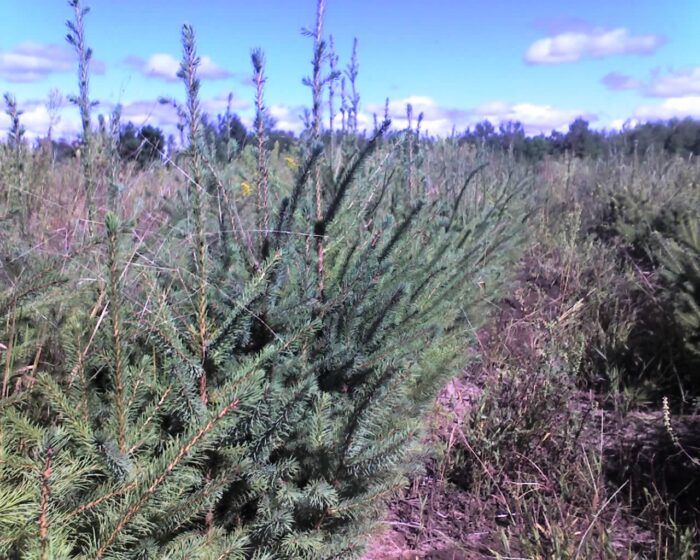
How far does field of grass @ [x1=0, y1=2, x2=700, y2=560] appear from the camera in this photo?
1.38 m

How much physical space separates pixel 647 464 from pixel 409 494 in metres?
1.27

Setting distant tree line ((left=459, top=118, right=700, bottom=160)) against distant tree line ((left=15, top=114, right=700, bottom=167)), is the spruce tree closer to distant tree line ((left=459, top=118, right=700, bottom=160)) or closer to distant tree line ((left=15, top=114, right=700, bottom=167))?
distant tree line ((left=15, top=114, right=700, bottom=167))

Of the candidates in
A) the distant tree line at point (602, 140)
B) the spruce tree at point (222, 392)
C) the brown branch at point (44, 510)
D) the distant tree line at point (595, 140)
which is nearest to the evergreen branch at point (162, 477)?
the spruce tree at point (222, 392)

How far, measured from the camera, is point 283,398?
161cm

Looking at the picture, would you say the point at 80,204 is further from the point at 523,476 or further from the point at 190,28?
the point at 523,476

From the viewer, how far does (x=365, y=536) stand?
1.93 m

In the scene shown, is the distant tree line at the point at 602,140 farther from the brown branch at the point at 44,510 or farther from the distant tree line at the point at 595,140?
the brown branch at the point at 44,510

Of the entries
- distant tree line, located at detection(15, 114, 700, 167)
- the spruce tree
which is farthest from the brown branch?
distant tree line, located at detection(15, 114, 700, 167)

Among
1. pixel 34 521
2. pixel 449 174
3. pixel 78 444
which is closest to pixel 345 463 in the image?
pixel 78 444

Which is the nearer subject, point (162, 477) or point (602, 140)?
point (162, 477)

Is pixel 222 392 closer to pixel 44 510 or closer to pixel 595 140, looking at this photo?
pixel 44 510

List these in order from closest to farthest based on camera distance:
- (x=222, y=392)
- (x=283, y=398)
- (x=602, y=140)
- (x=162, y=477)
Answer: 1. (x=162, y=477)
2. (x=222, y=392)
3. (x=283, y=398)
4. (x=602, y=140)

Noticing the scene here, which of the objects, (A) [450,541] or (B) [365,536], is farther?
(A) [450,541]

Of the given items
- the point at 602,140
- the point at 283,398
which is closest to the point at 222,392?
the point at 283,398
